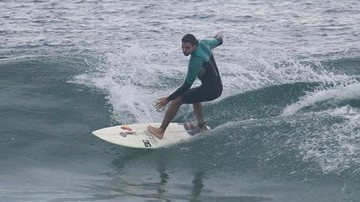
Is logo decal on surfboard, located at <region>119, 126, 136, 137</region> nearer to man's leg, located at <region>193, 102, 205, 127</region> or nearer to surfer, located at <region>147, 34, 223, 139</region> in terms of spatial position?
surfer, located at <region>147, 34, 223, 139</region>

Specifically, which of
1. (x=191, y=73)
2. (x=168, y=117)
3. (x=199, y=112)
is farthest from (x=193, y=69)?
(x=199, y=112)

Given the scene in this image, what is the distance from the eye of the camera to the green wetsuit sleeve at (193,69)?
44.8 ft

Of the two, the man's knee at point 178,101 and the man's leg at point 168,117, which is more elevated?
the man's knee at point 178,101

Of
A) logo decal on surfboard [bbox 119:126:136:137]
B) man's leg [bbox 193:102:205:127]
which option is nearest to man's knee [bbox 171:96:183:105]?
man's leg [bbox 193:102:205:127]

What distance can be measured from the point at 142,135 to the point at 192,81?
5.53ft

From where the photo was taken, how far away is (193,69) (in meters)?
13.7

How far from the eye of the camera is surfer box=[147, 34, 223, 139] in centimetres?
1370

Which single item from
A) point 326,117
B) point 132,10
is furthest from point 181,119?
point 132,10

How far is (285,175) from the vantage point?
12.8 meters

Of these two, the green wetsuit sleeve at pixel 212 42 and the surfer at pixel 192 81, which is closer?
the surfer at pixel 192 81

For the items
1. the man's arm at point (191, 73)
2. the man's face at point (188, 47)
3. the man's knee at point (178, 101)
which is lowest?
the man's knee at point (178, 101)

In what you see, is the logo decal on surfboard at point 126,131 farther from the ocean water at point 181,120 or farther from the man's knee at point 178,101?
the man's knee at point 178,101

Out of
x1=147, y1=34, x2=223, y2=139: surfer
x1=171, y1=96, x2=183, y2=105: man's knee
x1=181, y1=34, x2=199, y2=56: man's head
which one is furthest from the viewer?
x1=171, y1=96, x2=183, y2=105: man's knee

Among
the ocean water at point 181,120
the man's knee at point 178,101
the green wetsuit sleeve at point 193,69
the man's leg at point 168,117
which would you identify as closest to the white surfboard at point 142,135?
the man's leg at point 168,117
